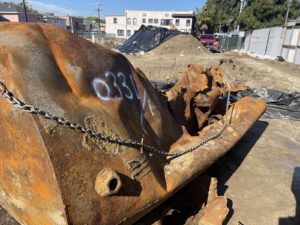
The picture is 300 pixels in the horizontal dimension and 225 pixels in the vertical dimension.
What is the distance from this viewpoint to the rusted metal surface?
1649mm

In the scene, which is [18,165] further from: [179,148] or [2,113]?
[179,148]

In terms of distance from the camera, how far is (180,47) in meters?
16.8

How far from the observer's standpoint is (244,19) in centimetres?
3072

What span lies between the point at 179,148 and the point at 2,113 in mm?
1748

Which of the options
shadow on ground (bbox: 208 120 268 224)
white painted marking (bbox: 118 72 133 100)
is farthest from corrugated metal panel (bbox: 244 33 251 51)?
white painted marking (bbox: 118 72 133 100)

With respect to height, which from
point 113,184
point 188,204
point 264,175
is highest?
point 113,184

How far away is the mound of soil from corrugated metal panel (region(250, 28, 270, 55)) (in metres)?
6.68

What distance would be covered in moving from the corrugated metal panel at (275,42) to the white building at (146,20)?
109 feet

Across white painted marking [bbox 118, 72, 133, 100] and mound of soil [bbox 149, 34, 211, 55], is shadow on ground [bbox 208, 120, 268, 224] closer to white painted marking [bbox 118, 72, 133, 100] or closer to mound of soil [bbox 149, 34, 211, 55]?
white painted marking [bbox 118, 72, 133, 100]

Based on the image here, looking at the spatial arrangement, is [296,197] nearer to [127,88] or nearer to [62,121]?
[127,88]

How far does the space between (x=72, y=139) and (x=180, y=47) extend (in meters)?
15.7

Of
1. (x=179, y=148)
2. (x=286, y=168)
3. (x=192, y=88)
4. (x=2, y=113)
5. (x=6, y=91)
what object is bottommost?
(x=286, y=168)

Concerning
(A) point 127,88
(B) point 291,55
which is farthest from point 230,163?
(B) point 291,55

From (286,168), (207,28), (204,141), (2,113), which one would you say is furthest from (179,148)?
(207,28)
